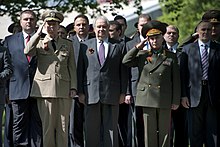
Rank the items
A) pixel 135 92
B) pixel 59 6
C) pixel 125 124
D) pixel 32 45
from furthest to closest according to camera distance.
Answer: pixel 59 6 < pixel 125 124 < pixel 135 92 < pixel 32 45

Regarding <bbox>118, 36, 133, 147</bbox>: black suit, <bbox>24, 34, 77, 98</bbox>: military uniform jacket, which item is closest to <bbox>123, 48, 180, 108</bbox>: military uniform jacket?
<bbox>24, 34, 77, 98</bbox>: military uniform jacket

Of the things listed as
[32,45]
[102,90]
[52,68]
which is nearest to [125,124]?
[102,90]

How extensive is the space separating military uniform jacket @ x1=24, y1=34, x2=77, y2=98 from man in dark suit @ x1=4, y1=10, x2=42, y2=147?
348 millimetres

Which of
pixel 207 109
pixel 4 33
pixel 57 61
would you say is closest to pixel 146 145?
pixel 207 109

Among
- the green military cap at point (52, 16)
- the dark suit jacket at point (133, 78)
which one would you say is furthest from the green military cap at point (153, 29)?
the green military cap at point (52, 16)

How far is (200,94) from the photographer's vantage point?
11.9 metres

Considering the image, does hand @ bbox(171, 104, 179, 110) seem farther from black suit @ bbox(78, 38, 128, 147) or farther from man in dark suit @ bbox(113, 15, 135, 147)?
man in dark suit @ bbox(113, 15, 135, 147)

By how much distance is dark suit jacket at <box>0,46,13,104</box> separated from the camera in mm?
11039

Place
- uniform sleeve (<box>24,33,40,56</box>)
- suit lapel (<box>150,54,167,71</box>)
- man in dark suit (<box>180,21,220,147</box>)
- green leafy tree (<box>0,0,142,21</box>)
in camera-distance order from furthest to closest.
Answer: green leafy tree (<box>0,0,142,21</box>) → man in dark suit (<box>180,21,220,147</box>) → suit lapel (<box>150,54,167,71</box>) → uniform sleeve (<box>24,33,40,56</box>)

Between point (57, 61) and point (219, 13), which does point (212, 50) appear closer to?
point (219, 13)

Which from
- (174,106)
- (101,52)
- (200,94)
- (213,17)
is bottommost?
(174,106)

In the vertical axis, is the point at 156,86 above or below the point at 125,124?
above

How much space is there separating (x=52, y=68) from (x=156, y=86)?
1.66m

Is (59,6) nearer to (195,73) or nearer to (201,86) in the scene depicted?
(195,73)
